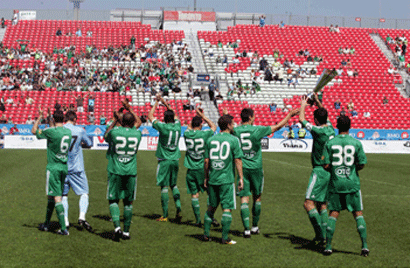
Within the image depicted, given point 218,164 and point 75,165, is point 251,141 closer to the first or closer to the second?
point 218,164

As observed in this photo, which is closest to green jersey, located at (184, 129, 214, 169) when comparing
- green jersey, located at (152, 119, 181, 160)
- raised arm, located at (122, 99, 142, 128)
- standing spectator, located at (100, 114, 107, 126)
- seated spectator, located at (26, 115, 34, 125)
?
green jersey, located at (152, 119, 181, 160)

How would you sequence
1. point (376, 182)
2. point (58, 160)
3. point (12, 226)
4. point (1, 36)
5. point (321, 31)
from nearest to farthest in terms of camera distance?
point (58, 160), point (12, 226), point (376, 182), point (1, 36), point (321, 31)

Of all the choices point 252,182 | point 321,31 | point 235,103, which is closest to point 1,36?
point 235,103

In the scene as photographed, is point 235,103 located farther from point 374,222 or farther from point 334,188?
point 334,188

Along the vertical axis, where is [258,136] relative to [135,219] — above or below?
above

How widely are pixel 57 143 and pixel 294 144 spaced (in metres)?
27.0

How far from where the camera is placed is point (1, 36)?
50.7 metres

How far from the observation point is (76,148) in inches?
369

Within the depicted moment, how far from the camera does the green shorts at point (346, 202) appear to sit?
765 cm

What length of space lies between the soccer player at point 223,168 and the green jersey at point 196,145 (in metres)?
1.42

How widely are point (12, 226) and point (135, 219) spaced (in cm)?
251

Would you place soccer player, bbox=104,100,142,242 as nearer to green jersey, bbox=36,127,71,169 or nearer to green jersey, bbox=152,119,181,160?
green jersey, bbox=36,127,71,169

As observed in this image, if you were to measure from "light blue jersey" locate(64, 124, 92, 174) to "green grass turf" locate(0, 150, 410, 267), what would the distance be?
3.99 feet

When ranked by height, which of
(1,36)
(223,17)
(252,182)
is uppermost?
(223,17)
